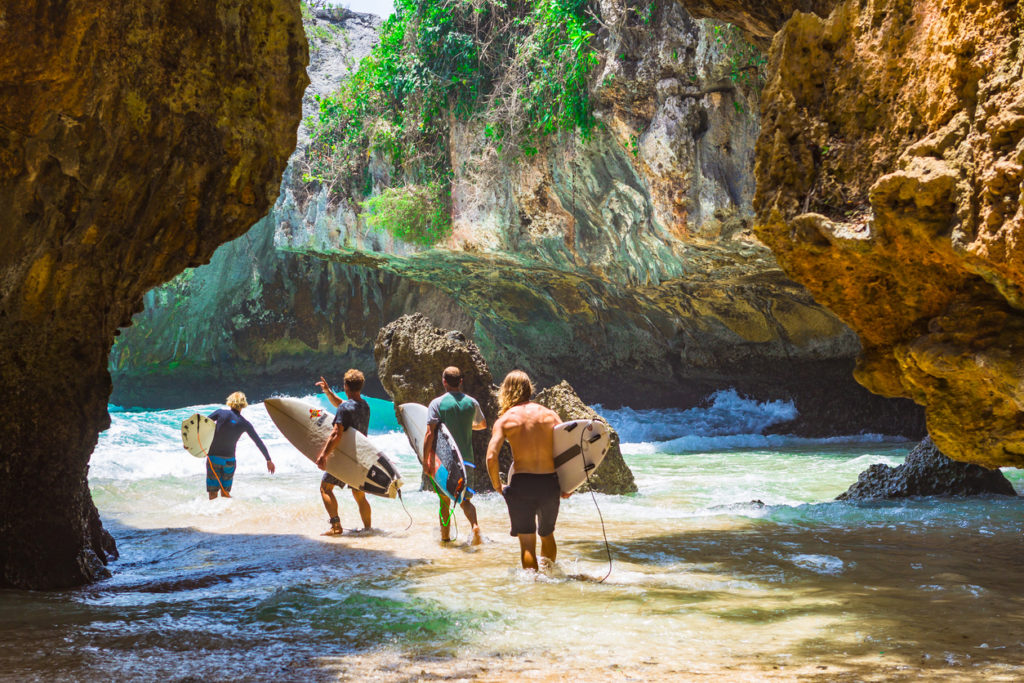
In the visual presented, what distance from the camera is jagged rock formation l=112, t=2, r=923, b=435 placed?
38.2 feet

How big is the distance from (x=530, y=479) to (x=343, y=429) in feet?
7.23

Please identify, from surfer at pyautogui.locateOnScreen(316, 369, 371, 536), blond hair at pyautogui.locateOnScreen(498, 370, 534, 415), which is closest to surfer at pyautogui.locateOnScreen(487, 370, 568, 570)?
blond hair at pyautogui.locateOnScreen(498, 370, 534, 415)

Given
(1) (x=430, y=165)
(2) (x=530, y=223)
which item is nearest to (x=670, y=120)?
(2) (x=530, y=223)

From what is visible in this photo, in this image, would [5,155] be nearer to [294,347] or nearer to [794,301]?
[794,301]

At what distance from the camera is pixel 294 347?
24656 millimetres

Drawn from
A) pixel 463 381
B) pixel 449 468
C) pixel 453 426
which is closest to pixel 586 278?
pixel 463 381

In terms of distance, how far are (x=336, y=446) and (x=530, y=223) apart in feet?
28.6

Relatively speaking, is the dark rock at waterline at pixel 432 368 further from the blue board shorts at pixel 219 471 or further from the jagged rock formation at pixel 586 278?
the jagged rock formation at pixel 586 278

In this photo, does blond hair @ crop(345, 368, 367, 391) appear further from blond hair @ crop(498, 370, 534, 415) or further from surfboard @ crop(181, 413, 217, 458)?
surfboard @ crop(181, 413, 217, 458)

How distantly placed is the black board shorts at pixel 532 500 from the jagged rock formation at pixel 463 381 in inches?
155

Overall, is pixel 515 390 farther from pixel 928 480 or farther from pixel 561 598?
pixel 928 480

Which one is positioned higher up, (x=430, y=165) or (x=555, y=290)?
(x=430, y=165)

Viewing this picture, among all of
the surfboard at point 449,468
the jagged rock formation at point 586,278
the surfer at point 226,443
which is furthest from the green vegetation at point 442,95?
the surfboard at point 449,468

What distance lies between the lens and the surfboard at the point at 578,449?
5.59 meters
